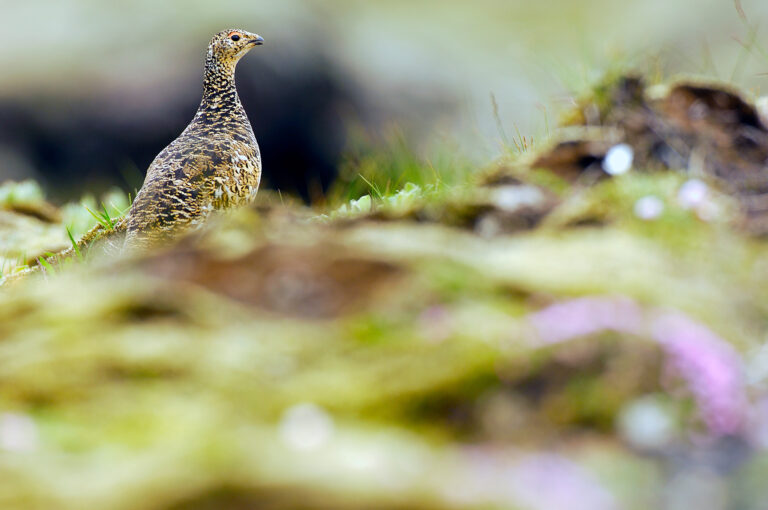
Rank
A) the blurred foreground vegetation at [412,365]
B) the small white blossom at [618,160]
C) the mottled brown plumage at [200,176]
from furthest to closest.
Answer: the mottled brown plumage at [200,176] < the small white blossom at [618,160] < the blurred foreground vegetation at [412,365]

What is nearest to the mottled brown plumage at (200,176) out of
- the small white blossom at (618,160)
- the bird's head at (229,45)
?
the bird's head at (229,45)

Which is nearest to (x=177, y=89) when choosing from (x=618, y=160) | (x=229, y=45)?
(x=229, y=45)

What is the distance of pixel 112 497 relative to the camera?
179cm

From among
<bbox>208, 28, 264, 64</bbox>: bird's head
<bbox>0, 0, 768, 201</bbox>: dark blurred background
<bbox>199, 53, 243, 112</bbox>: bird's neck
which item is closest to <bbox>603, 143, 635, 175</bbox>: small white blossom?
<bbox>199, 53, 243, 112</bbox>: bird's neck

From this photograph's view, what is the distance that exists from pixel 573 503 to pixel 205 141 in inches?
151

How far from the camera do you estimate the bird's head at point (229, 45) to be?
575 centimetres

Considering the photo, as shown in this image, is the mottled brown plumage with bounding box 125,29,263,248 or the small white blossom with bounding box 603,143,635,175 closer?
the small white blossom with bounding box 603,143,635,175

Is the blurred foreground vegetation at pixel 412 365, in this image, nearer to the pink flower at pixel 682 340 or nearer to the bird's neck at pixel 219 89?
the pink flower at pixel 682 340

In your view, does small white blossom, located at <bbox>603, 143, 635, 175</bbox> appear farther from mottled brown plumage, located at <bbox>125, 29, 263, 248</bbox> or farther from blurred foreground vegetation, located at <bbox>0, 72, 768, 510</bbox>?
mottled brown plumage, located at <bbox>125, 29, 263, 248</bbox>

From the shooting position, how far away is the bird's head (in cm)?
575

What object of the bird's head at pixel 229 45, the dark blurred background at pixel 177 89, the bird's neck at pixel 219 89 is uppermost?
the dark blurred background at pixel 177 89

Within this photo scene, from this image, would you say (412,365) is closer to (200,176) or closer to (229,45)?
(200,176)

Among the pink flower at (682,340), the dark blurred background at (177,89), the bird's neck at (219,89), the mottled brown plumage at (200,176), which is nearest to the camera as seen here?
the pink flower at (682,340)

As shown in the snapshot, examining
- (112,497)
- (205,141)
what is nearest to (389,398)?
(112,497)
